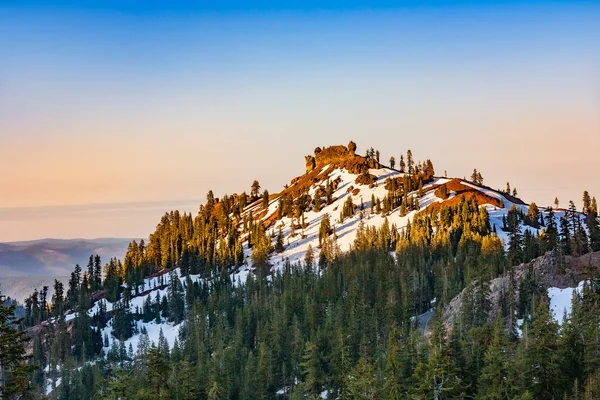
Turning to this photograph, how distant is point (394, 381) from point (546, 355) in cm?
1736

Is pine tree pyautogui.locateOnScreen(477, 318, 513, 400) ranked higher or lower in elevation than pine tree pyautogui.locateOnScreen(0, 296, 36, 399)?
lower

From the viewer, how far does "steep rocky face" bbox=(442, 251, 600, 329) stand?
129125 mm

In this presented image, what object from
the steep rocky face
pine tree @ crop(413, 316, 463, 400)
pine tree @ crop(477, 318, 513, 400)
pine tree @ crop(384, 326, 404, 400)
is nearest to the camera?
pine tree @ crop(413, 316, 463, 400)

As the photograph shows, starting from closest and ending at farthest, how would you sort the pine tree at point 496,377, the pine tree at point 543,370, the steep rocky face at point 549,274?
the pine tree at point 496,377, the pine tree at point 543,370, the steep rocky face at point 549,274

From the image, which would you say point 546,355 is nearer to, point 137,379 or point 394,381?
point 394,381

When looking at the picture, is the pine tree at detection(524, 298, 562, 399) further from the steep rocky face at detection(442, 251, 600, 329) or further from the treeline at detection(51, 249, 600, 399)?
the steep rocky face at detection(442, 251, 600, 329)

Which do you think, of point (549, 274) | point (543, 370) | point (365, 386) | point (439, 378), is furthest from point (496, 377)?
point (549, 274)

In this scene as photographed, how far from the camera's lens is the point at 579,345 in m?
87.6

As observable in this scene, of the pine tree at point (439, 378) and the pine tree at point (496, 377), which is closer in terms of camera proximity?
the pine tree at point (439, 378)

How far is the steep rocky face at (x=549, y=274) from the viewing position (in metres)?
129

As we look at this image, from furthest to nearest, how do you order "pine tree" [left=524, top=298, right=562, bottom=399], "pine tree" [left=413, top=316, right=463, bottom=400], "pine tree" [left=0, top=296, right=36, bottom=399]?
1. "pine tree" [left=524, top=298, right=562, bottom=399]
2. "pine tree" [left=413, top=316, right=463, bottom=400]
3. "pine tree" [left=0, top=296, right=36, bottom=399]

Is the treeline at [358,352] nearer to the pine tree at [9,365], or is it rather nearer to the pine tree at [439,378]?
the pine tree at [439,378]

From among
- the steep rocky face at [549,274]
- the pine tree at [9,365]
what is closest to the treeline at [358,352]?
the steep rocky face at [549,274]

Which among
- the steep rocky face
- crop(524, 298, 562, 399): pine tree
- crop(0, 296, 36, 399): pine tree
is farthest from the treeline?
crop(0, 296, 36, 399): pine tree
